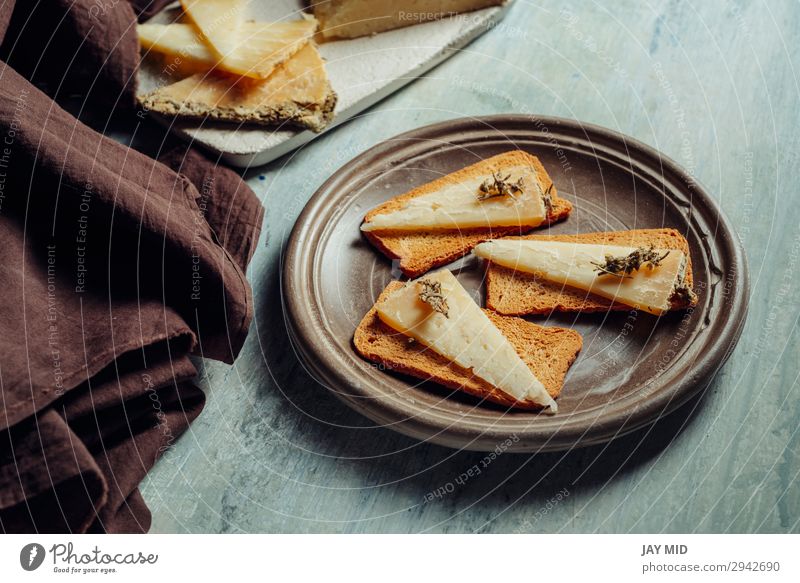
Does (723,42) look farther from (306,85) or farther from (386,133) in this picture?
(306,85)

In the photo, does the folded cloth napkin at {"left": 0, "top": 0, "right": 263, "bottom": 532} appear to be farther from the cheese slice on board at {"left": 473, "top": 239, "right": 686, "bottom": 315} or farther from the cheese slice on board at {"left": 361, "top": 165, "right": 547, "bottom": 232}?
the cheese slice on board at {"left": 473, "top": 239, "right": 686, "bottom": 315}

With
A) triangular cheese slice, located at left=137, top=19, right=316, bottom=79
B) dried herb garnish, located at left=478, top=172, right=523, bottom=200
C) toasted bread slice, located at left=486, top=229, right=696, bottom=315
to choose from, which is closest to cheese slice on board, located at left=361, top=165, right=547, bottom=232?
dried herb garnish, located at left=478, top=172, right=523, bottom=200

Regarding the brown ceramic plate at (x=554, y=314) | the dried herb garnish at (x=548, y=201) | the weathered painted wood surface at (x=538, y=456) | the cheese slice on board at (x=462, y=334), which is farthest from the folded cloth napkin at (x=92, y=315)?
the dried herb garnish at (x=548, y=201)

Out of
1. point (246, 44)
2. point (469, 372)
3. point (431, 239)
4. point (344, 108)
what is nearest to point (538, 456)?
point (469, 372)

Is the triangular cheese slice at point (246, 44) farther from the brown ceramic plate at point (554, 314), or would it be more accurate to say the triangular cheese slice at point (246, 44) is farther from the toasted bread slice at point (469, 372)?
Result: the toasted bread slice at point (469, 372)

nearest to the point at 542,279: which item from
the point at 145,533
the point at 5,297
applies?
the point at 145,533
